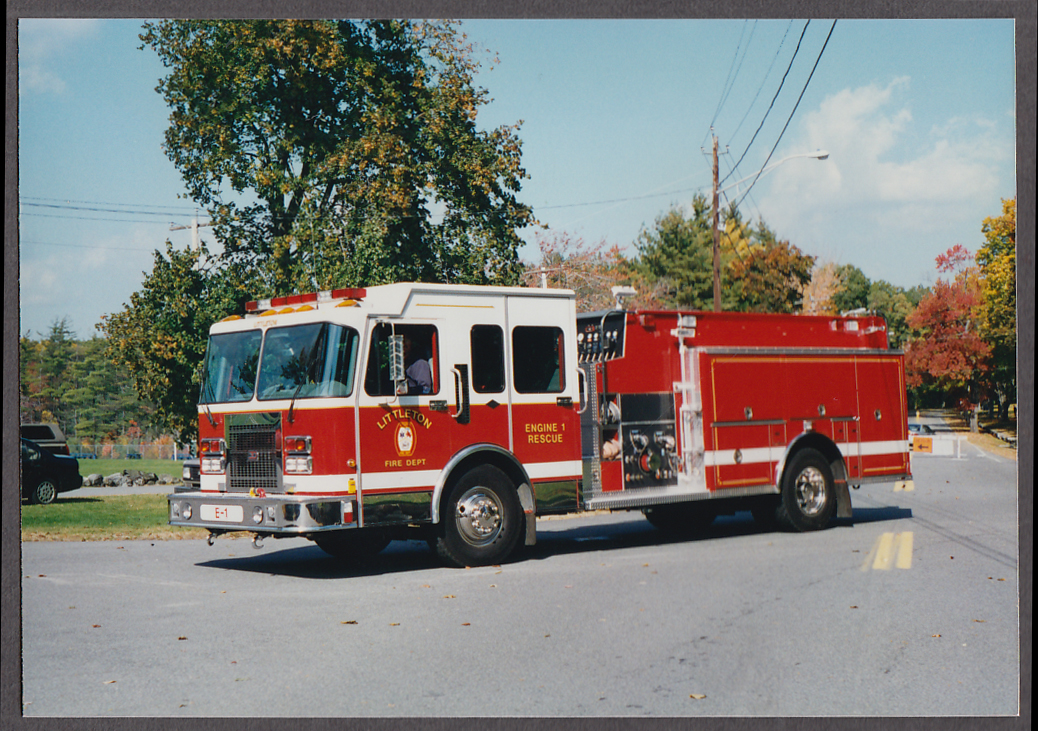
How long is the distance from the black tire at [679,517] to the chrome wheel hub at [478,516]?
399 centimetres

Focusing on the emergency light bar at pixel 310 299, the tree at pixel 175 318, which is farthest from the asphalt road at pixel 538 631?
the tree at pixel 175 318

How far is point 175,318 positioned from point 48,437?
400cm

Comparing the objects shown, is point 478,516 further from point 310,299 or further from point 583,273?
point 583,273

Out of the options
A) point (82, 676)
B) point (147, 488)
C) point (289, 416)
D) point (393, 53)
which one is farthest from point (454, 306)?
point (147, 488)

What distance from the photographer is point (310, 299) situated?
1048cm

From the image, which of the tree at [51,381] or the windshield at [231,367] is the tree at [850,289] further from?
the windshield at [231,367]

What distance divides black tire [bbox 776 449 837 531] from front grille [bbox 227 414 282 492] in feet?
21.4

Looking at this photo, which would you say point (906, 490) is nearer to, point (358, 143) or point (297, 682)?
point (358, 143)

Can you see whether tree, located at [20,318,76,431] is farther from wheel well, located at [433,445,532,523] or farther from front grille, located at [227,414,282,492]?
wheel well, located at [433,445,532,523]

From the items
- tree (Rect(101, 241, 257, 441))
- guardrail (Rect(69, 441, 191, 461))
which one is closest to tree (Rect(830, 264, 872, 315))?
guardrail (Rect(69, 441, 191, 461))

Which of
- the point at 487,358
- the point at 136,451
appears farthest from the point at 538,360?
the point at 136,451

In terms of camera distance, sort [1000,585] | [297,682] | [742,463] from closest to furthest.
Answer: [297,682]
[1000,585]
[742,463]

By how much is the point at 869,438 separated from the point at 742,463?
100.0 inches

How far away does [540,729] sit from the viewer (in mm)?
5395
